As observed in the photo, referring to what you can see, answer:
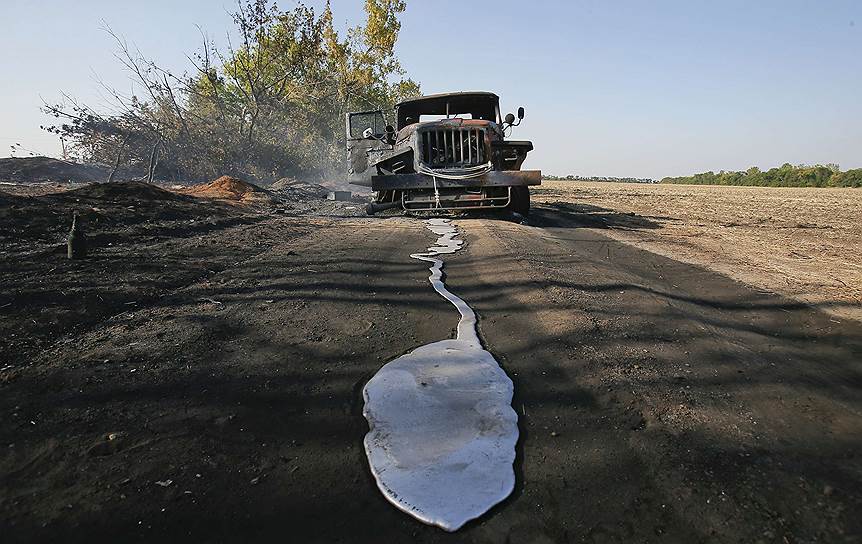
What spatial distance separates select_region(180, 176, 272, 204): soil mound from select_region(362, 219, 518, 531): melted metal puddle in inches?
456

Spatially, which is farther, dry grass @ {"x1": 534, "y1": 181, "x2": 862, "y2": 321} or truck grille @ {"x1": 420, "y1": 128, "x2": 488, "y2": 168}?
truck grille @ {"x1": 420, "y1": 128, "x2": 488, "y2": 168}

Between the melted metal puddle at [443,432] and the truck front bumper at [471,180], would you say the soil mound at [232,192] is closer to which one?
the truck front bumper at [471,180]

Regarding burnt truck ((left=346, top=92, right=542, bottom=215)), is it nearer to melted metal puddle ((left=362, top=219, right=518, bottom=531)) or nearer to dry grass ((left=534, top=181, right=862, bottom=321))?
dry grass ((left=534, top=181, right=862, bottom=321))

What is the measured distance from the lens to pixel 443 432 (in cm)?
219

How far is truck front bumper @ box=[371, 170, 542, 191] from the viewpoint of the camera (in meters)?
9.80

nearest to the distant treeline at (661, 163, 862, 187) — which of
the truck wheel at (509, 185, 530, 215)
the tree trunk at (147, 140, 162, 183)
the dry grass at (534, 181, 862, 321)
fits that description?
the dry grass at (534, 181, 862, 321)

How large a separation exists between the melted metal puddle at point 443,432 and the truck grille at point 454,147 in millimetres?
7460

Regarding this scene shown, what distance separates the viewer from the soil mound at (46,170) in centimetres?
1895

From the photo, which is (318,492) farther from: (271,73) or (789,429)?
(271,73)

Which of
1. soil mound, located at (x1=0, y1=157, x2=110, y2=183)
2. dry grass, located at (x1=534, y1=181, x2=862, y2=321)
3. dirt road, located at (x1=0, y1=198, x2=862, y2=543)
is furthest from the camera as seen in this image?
soil mound, located at (x1=0, y1=157, x2=110, y2=183)

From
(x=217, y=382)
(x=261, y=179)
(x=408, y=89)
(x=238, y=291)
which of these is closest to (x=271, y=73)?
(x=261, y=179)

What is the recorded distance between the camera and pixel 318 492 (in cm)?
179

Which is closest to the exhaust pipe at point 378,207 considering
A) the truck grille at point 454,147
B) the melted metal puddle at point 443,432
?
the truck grille at point 454,147

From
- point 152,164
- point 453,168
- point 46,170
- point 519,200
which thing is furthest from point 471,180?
point 46,170
